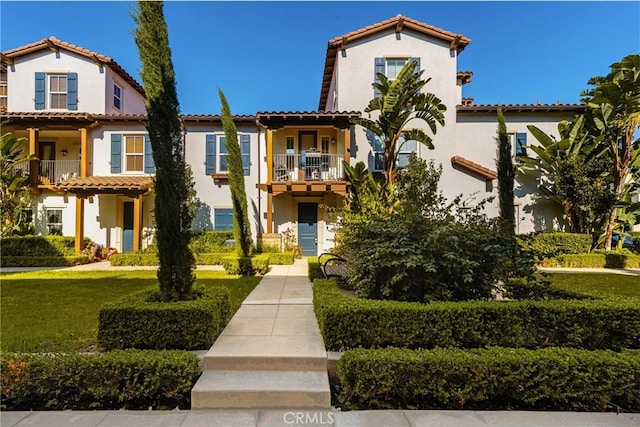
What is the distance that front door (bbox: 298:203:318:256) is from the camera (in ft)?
53.1

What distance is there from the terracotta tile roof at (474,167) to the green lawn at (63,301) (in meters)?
11.0

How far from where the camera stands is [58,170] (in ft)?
53.5

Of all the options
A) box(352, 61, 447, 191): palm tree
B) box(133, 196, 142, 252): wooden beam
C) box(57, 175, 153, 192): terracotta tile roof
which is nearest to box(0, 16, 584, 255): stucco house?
box(133, 196, 142, 252): wooden beam

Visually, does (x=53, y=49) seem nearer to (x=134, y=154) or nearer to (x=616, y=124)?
(x=134, y=154)

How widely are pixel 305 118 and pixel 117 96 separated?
1083 centimetres

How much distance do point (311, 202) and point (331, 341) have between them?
12.1m

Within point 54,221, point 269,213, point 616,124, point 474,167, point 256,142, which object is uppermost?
point 616,124

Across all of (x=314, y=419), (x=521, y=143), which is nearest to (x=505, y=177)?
(x=521, y=143)

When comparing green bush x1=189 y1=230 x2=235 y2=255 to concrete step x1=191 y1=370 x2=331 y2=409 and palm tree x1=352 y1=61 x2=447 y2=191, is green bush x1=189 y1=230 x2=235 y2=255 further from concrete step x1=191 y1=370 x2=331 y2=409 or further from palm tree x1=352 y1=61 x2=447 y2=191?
concrete step x1=191 y1=370 x2=331 y2=409

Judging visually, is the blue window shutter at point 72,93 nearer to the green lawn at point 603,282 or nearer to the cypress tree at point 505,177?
the cypress tree at point 505,177

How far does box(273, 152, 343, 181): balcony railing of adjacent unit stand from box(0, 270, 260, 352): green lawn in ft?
19.5

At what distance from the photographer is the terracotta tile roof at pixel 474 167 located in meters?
15.3

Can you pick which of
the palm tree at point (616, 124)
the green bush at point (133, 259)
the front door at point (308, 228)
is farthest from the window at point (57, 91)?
the palm tree at point (616, 124)

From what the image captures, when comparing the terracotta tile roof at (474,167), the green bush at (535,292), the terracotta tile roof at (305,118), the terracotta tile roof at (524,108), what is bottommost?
the green bush at (535,292)
